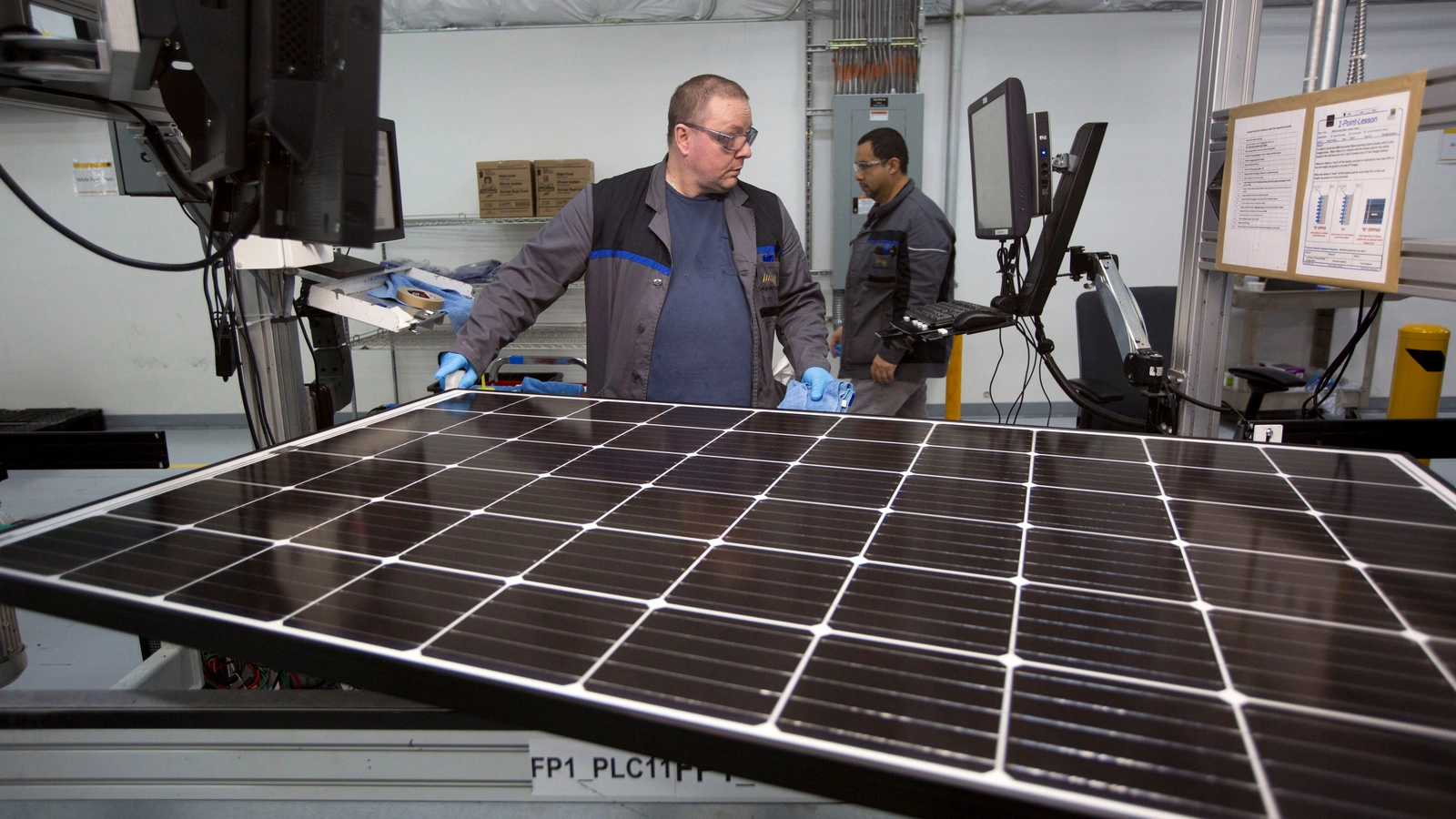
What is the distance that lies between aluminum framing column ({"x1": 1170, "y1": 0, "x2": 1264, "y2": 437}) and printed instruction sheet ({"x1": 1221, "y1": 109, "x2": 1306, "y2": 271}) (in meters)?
0.11

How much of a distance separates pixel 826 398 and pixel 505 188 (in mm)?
3776

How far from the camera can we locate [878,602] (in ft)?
3.02

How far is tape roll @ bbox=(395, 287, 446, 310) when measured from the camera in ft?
10.2

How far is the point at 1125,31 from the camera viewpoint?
5.49 meters

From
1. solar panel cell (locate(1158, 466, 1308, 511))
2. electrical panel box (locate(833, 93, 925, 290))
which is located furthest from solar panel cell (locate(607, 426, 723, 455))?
electrical panel box (locate(833, 93, 925, 290))

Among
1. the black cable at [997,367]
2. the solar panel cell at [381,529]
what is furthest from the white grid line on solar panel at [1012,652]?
the black cable at [997,367]

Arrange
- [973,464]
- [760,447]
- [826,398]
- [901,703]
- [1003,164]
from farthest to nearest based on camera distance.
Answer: [826,398]
[1003,164]
[760,447]
[973,464]
[901,703]

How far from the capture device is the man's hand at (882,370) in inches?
154

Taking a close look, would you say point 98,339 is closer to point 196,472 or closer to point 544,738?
point 196,472

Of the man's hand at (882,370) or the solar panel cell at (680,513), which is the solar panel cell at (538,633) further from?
the man's hand at (882,370)

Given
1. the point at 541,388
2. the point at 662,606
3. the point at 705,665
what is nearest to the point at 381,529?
the point at 662,606

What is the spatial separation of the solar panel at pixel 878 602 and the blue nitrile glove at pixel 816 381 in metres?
0.80

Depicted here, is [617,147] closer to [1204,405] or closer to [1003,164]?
[1003,164]

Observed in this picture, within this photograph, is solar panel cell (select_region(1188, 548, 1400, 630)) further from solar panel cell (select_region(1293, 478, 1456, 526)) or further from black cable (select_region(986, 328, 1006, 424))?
black cable (select_region(986, 328, 1006, 424))
